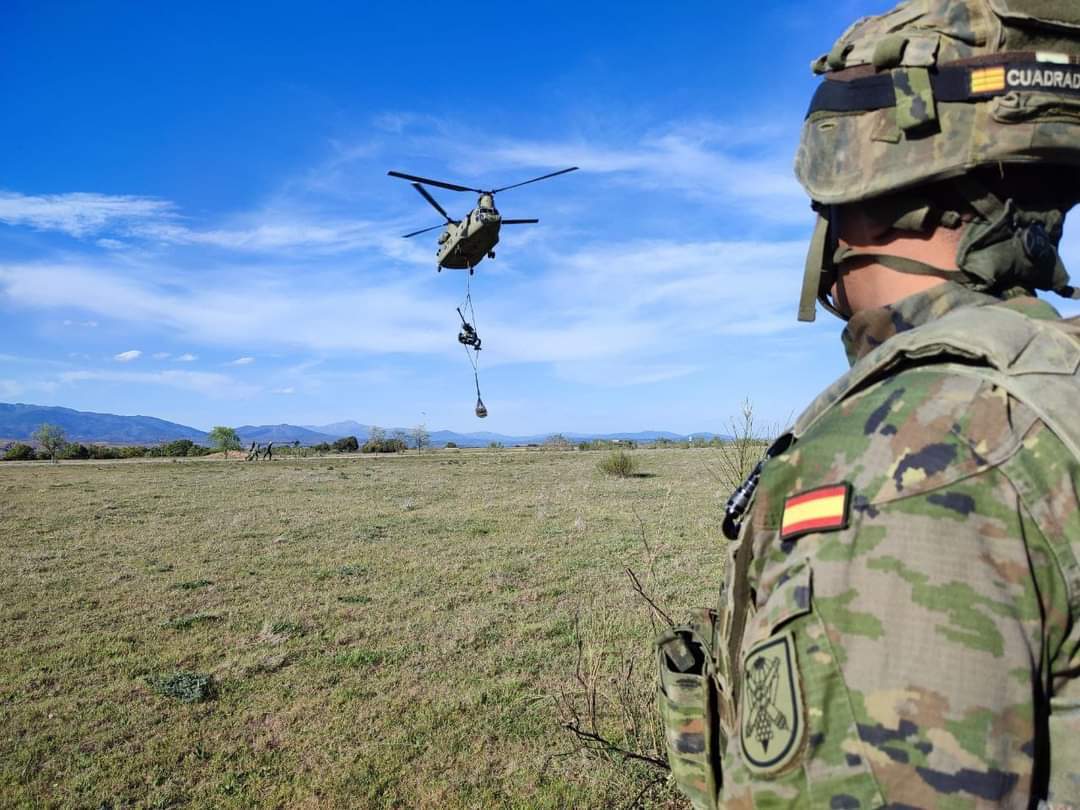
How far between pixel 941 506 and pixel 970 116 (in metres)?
0.86

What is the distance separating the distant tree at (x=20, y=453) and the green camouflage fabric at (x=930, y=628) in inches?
2564

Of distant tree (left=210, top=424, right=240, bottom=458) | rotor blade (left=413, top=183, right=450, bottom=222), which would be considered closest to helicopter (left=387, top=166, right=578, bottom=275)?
rotor blade (left=413, top=183, right=450, bottom=222)

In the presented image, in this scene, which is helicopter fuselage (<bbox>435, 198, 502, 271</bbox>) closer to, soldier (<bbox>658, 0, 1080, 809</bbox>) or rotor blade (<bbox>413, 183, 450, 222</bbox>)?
rotor blade (<bbox>413, 183, 450, 222</bbox>)

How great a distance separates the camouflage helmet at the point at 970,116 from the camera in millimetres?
1394

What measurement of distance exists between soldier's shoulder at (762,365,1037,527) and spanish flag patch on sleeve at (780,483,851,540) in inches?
0.8

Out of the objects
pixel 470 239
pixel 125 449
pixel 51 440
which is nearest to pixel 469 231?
pixel 470 239

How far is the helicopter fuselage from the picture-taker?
1934cm

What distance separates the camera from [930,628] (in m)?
0.95

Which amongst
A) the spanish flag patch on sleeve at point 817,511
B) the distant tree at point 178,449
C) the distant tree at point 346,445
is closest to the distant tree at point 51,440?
the distant tree at point 178,449

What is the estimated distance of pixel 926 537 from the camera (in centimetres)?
99

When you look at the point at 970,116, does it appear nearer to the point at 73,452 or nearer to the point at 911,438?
the point at 911,438

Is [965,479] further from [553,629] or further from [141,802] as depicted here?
[553,629]

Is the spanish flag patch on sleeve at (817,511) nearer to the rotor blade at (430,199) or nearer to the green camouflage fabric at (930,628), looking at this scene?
the green camouflage fabric at (930,628)

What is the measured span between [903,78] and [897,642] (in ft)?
3.65
